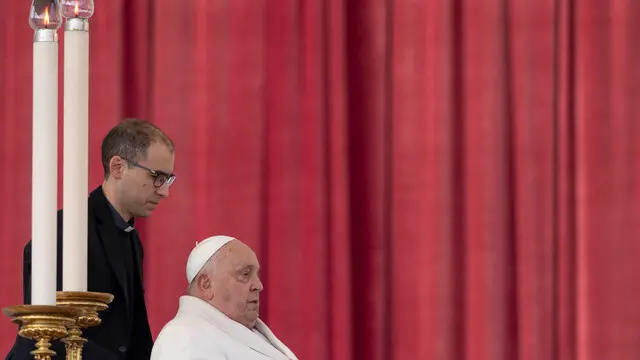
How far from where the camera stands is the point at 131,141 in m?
3.00

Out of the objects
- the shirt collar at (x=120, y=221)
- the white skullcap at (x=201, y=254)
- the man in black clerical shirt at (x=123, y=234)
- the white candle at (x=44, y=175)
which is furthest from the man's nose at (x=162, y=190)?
the white candle at (x=44, y=175)

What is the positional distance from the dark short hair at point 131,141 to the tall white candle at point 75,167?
3.55 ft

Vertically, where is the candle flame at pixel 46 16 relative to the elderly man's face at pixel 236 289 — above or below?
above

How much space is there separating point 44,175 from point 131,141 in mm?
1276

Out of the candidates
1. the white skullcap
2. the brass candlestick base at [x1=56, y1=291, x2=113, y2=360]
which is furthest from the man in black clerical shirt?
the brass candlestick base at [x1=56, y1=291, x2=113, y2=360]

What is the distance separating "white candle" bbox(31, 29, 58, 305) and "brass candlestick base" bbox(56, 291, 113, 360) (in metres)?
0.11

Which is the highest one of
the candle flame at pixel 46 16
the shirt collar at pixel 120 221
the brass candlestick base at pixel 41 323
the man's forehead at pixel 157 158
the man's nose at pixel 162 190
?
the candle flame at pixel 46 16

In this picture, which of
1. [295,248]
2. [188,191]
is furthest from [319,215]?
[188,191]

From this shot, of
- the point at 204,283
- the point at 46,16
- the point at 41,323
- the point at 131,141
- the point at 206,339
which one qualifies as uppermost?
the point at 46,16

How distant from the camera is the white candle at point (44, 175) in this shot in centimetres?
170

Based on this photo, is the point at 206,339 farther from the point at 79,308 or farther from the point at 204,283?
the point at 79,308

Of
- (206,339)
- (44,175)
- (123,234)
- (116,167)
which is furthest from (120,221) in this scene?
(44,175)

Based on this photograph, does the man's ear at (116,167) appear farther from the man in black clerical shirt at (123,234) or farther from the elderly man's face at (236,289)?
the elderly man's face at (236,289)

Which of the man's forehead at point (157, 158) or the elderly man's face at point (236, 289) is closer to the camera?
the man's forehead at point (157, 158)
